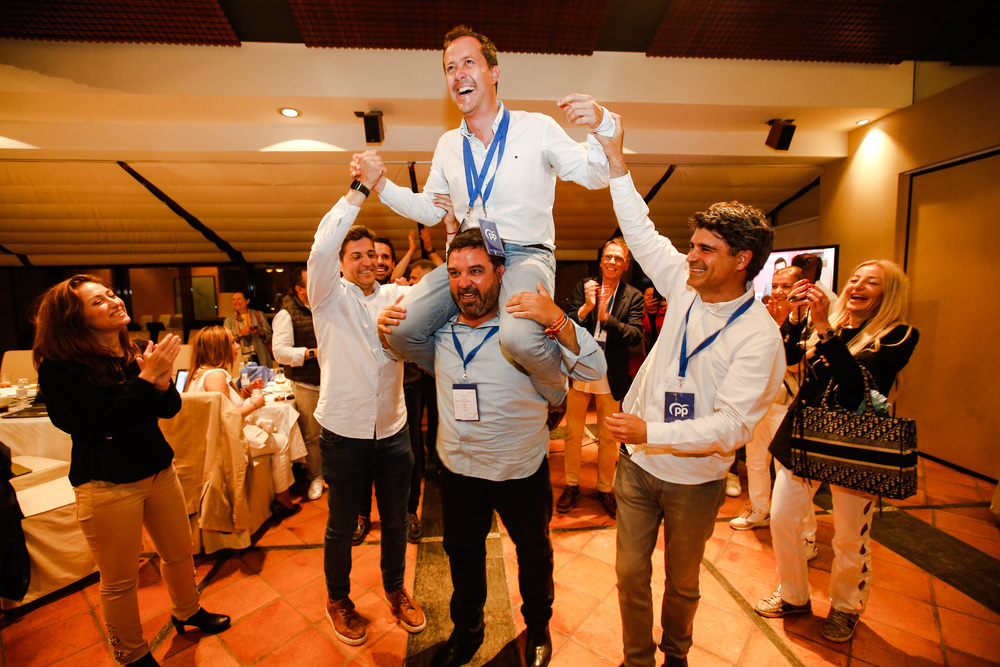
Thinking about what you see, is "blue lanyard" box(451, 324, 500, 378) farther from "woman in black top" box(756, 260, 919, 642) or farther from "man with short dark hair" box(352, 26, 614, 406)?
"woman in black top" box(756, 260, 919, 642)

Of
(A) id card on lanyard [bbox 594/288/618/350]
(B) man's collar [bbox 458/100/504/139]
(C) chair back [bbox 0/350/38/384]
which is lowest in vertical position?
(C) chair back [bbox 0/350/38/384]

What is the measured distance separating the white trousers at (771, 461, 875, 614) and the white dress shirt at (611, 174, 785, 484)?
2.59 feet

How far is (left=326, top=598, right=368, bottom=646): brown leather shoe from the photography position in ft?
6.91

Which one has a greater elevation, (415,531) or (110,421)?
(110,421)

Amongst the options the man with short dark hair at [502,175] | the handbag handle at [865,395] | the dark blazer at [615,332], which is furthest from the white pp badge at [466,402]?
the dark blazer at [615,332]

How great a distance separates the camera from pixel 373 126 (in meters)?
4.36

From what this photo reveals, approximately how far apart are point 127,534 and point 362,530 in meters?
1.53

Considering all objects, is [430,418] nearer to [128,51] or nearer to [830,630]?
[830,630]

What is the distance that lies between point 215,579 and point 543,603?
223 cm

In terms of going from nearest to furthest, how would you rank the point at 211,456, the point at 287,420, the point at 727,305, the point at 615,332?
the point at 727,305
the point at 211,456
the point at 615,332
the point at 287,420

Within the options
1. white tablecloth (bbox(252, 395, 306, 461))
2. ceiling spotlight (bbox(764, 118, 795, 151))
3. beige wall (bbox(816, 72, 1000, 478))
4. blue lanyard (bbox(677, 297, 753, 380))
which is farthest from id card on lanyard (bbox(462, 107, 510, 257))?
beige wall (bbox(816, 72, 1000, 478))

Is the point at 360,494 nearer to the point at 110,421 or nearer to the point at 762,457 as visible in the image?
the point at 110,421

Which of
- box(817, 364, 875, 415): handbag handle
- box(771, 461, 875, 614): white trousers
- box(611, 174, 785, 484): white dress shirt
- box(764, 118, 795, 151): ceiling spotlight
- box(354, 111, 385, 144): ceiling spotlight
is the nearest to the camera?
box(611, 174, 785, 484): white dress shirt

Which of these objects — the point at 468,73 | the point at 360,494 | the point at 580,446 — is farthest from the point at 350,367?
the point at 580,446
